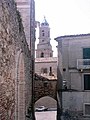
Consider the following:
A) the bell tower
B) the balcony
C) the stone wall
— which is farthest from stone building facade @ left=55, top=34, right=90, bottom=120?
the bell tower

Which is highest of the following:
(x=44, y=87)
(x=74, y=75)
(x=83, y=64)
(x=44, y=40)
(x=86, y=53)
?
(x=44, y=40)

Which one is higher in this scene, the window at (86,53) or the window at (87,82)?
the window at (86,53)

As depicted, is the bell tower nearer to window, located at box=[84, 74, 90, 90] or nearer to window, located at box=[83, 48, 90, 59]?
window, located at box=[83, 48, 90, 59]

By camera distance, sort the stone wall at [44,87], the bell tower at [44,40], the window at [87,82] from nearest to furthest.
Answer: the window at [87,82] → the stone wall at [44,87] → the bell tower at [44,40]

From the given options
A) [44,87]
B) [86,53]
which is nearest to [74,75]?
[86,53]

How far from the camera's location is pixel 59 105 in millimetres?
23500

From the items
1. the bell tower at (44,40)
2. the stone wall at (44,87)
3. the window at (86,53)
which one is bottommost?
the stone wall at (44,87)

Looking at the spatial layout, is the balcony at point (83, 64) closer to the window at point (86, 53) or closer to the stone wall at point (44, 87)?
the window at point (86, 53)

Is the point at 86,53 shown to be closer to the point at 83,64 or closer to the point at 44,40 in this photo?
the point at 83,64

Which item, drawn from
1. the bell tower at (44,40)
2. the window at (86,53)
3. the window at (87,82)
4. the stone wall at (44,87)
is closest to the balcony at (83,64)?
the window at (86,53)

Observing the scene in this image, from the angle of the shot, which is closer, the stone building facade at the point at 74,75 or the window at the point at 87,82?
the stone building facade at the point at 74,75

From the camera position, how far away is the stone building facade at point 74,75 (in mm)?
22578

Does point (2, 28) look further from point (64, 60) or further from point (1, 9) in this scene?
point (64, 60)

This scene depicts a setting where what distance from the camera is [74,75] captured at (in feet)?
77.6
